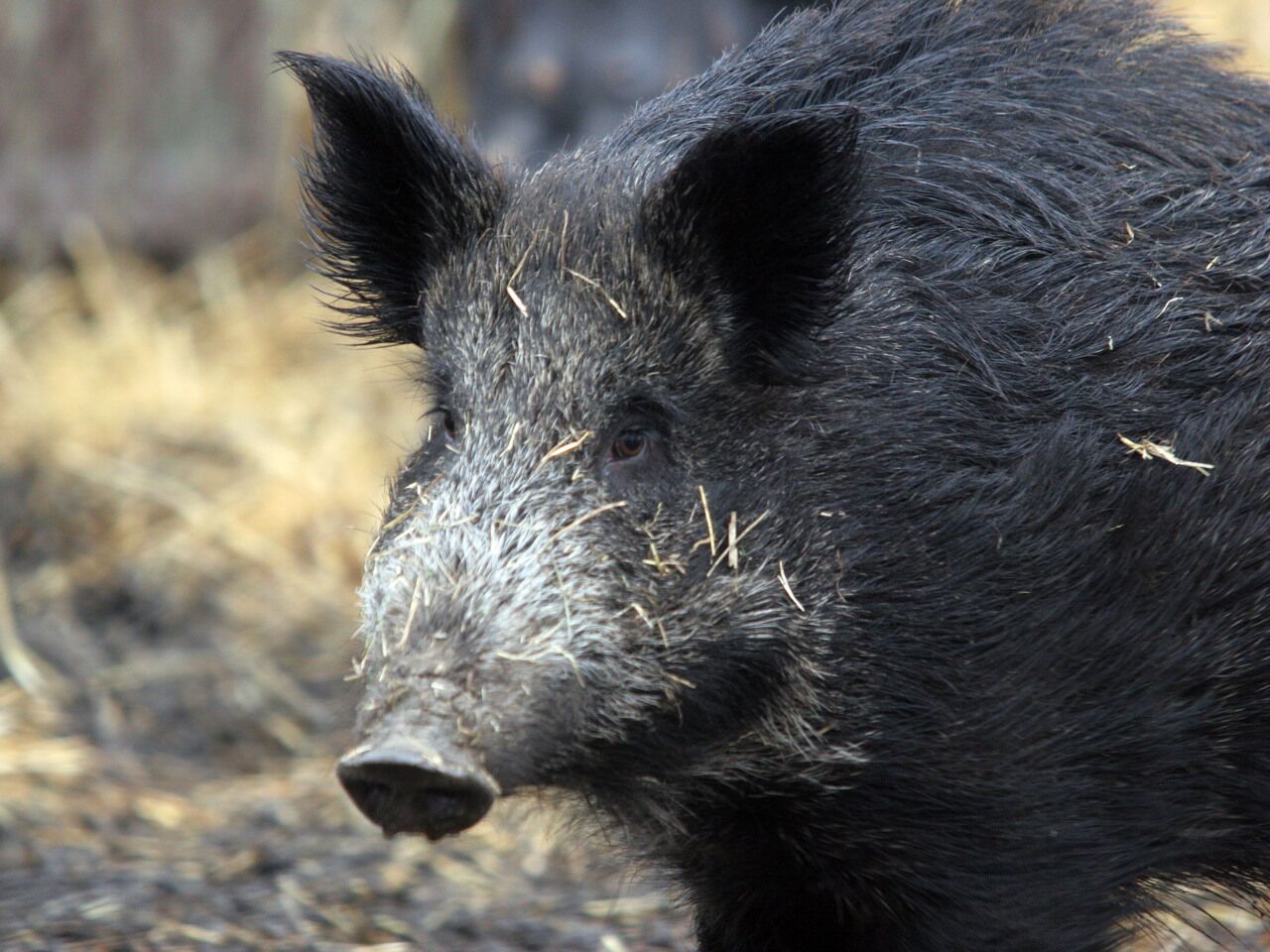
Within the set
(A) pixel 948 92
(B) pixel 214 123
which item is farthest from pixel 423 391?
(B) pixel 214 123

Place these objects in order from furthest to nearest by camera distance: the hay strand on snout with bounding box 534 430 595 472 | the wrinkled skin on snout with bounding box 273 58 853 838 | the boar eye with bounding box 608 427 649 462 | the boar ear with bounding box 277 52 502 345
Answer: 1. the boar ear with bounding box 277 52 502 345
2. the boar eye with bounding box 608 427 649 462
3. the hay strand on snout with bounding box 534 430 595 472
4. the wrinkled skin on snout with bounding box 273 58 853 838

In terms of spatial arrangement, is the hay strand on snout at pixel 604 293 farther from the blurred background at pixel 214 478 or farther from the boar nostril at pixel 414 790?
the boar nostril at pixel 414 790

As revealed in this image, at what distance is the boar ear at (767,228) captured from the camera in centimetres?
393

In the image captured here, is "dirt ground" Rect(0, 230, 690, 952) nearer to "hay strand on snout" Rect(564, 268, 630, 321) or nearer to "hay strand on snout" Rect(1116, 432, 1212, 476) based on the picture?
"hay strand on snout" Rect(564, 268, 630, 321)

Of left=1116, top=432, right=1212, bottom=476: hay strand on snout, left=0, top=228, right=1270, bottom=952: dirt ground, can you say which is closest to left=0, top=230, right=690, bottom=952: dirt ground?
left=0, top=228, right=1270, bottom=952: dirt ground

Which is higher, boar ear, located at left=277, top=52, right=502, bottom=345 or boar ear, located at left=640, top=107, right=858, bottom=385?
boar ear, located at left=277, top=52, right=502, bottom=345

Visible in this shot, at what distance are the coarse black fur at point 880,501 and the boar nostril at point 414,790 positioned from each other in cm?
34

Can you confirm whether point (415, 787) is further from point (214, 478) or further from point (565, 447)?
point (214, 478)

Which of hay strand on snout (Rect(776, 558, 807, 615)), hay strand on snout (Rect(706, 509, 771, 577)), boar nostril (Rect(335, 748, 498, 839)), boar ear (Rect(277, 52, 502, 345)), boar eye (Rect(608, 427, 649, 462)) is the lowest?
boar nostril (Rect(335, 748, 498, 839))

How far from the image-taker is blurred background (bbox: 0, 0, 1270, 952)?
5727mm

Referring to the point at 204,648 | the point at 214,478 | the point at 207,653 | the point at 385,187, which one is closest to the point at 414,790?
the point at 385,187

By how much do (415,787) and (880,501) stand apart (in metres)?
1.30

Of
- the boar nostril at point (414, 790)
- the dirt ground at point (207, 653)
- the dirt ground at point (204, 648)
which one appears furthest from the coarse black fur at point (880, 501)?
the dirt ground at point (204, 648)

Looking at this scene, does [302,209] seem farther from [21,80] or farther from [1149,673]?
[21,80]
